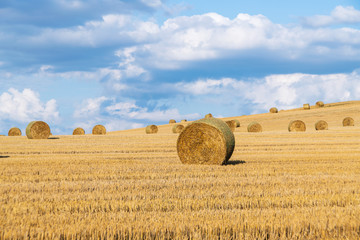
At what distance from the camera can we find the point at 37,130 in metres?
28.8

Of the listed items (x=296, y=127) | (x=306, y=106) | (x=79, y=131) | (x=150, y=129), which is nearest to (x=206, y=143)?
(x=296, y=127)

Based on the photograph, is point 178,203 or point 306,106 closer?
point 178,203

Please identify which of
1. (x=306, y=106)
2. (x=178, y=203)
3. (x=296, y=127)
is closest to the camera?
(x=178, y=203)

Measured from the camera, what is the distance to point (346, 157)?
15.7m

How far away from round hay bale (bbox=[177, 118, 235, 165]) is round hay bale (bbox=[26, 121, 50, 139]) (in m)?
17.2

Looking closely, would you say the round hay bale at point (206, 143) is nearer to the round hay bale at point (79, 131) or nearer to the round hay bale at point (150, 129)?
the round hay bale at point (150, 129)

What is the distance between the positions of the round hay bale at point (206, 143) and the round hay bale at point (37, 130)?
56.6 ft

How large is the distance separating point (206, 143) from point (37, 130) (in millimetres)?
18124

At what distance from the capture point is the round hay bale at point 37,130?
28.6 metres

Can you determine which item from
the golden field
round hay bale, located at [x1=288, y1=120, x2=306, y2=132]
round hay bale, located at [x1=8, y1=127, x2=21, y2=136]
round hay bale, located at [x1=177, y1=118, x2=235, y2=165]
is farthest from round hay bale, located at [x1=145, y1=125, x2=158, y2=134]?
the golden field

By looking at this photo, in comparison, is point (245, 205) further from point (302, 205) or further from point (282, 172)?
point (282, 172)

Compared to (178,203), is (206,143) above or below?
above

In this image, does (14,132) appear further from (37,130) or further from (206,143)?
(206,143)

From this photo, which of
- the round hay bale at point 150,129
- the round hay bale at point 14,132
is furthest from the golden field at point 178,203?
the round hay bale at point 14,132
